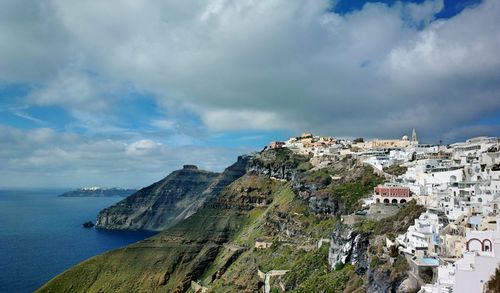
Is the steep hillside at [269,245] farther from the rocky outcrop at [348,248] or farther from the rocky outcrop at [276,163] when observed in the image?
the rocky outcrop at [276,163]

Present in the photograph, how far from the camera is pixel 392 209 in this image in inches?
2406

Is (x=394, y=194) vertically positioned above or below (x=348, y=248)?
above

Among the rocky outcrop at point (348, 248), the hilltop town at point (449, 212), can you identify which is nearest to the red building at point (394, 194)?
the hilltop town at point (449, 212)

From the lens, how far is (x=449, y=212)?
162 feet

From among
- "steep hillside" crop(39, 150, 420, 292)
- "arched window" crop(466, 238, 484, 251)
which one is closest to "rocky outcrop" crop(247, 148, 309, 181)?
"steep hillside" crop(39, 150, 420, 292)

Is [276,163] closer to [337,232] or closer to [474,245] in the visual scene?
[337,232]

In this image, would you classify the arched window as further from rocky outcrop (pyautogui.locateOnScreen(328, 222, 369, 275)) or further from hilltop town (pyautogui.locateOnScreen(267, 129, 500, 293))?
rocky outcrop (pyautogui.locateOnScreen(328, 222, 369, 275))

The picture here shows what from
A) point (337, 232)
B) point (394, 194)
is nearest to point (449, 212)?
point (394, 194)

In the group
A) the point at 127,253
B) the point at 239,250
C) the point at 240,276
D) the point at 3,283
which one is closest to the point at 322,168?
the point at 239,250

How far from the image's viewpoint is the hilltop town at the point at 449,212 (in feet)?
105

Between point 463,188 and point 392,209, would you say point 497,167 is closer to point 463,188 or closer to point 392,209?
point 463,188

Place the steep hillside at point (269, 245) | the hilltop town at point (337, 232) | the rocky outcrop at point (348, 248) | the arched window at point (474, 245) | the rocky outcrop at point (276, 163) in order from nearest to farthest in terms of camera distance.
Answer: the arched window at point (474, 245), the hilltop town at point (337, 232), the rocky outcrop at point (348, 248), the steep hillside at point (269, 245), the rocky outcrop at point (276, 163)

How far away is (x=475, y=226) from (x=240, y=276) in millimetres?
58384

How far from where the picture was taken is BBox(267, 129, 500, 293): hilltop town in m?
31.9
